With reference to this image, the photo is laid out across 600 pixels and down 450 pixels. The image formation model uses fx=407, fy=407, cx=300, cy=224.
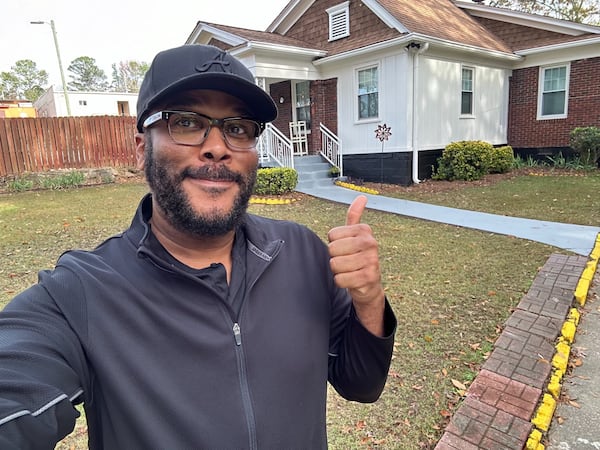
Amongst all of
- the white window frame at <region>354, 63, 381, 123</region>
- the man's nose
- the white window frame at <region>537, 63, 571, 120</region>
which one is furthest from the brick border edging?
the white window frame at <region>537, 63, 571, 120</region>

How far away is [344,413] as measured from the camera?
2506 mm

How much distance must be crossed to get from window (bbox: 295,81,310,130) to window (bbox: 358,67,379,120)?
6.72 ft

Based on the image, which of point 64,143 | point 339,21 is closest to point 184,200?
point 339,21

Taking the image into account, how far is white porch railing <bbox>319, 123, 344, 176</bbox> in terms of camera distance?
11938 mm

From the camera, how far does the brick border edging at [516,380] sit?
2.21 meters

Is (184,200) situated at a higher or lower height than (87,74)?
lower

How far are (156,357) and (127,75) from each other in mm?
80297

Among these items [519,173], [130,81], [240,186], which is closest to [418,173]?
[519,173]

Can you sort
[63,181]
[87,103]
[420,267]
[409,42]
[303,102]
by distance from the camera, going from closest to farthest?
[420,267]
[409,42]
[63,181]
[303,102]
[87,103]

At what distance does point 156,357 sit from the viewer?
0.99m

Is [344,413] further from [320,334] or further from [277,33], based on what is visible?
[277,33]

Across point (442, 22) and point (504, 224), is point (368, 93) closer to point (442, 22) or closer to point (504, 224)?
point (442, 22)

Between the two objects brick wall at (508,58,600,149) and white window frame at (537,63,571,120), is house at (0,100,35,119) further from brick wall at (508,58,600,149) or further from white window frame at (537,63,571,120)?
white window frame at (537,63,571,120)

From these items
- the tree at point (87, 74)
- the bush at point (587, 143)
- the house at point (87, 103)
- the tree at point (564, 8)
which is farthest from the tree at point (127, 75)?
the bush at point (587, 143)
